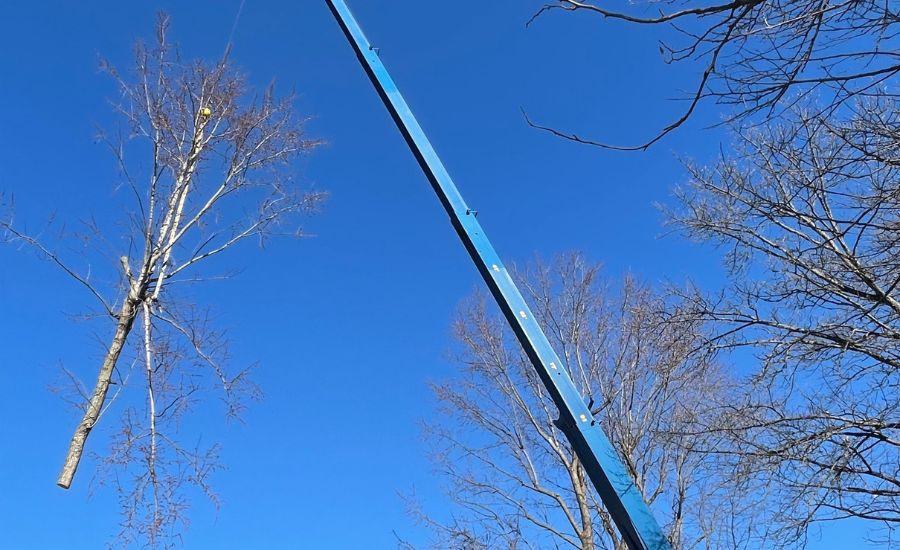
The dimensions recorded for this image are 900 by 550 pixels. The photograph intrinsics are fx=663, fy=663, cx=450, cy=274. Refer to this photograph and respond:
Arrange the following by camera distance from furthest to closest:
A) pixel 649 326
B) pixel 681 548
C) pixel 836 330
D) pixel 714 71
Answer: pixel 681 548 < pixel 649 326 < pixel 836 330 < pixel 714 71

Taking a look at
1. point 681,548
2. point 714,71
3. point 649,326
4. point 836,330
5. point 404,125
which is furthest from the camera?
point 681,548

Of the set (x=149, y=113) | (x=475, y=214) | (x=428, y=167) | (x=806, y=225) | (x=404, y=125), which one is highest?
(x=149, y=113)

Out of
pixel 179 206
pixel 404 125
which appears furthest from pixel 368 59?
pixel 179 206

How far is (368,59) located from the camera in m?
5.82

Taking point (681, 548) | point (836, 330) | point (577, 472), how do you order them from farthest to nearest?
1. point (577, 472)
2. point (681, 548)
3. point (836, 330)

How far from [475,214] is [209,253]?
12.4ft

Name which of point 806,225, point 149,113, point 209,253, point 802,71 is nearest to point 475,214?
point 802,71

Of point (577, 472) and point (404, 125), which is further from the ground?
point (404, 125)

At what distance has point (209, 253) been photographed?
7.34 metres

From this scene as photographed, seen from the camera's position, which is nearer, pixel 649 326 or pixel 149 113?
pixel 649 326

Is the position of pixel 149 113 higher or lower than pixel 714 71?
higher

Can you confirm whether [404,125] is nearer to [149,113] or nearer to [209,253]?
[209,253]

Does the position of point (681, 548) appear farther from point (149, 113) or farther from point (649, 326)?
point (149, 113)

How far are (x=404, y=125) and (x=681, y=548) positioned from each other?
25.5 feet
